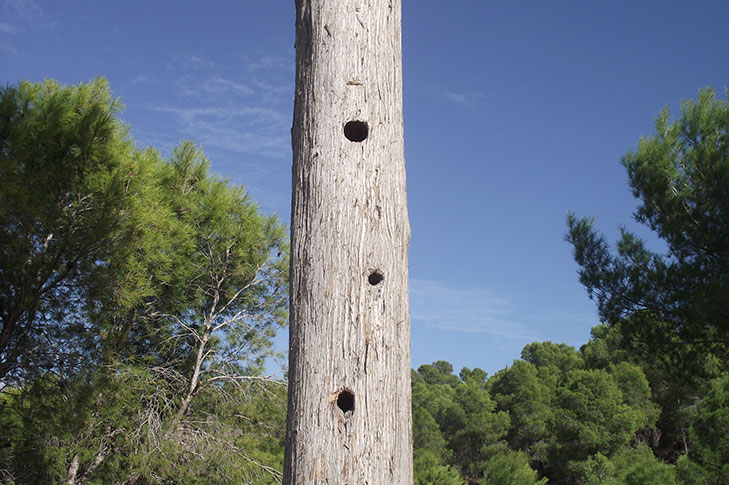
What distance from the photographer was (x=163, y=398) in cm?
967

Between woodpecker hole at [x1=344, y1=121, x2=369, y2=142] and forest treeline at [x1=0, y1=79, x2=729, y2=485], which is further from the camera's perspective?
forest treeline at [x1=0, y1=79, x2=729, y2=485]

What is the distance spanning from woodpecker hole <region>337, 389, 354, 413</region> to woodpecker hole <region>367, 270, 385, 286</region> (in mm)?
437

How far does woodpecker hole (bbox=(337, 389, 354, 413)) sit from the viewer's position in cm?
224

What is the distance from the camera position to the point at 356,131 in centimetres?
262

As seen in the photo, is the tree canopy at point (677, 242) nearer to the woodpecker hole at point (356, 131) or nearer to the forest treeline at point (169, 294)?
the forest treeline at point (169, 294)

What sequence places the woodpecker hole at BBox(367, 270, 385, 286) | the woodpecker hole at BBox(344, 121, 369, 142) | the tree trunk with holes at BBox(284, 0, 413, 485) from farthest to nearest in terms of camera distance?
the woodpecker hole at BBox(344, 121, 369, 142)
the woodpecker hole at BBox(367, 270, 385, 286)
the tree trunk with holes at BBox(284, 0, 413, 485)

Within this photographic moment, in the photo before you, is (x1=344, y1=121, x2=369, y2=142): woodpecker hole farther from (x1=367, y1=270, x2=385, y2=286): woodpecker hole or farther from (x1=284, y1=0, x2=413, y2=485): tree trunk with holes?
(x1=367, y1=270, x2=385, y2=286): woodpecker hole

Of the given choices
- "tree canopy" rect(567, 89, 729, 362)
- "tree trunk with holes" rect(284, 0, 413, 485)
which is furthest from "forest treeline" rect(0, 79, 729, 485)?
"tree trunk with holes" rect(284, 0, 413, 485)

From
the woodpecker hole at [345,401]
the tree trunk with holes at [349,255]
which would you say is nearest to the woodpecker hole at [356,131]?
the tree trunk with holes at [349,255]

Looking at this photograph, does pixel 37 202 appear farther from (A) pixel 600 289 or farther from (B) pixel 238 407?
(A) pixel 600 289

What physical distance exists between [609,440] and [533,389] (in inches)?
240

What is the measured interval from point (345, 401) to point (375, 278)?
0.49 meters

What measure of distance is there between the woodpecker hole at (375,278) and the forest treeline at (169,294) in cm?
642

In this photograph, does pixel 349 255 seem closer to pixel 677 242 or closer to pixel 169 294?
pixel 677 242
